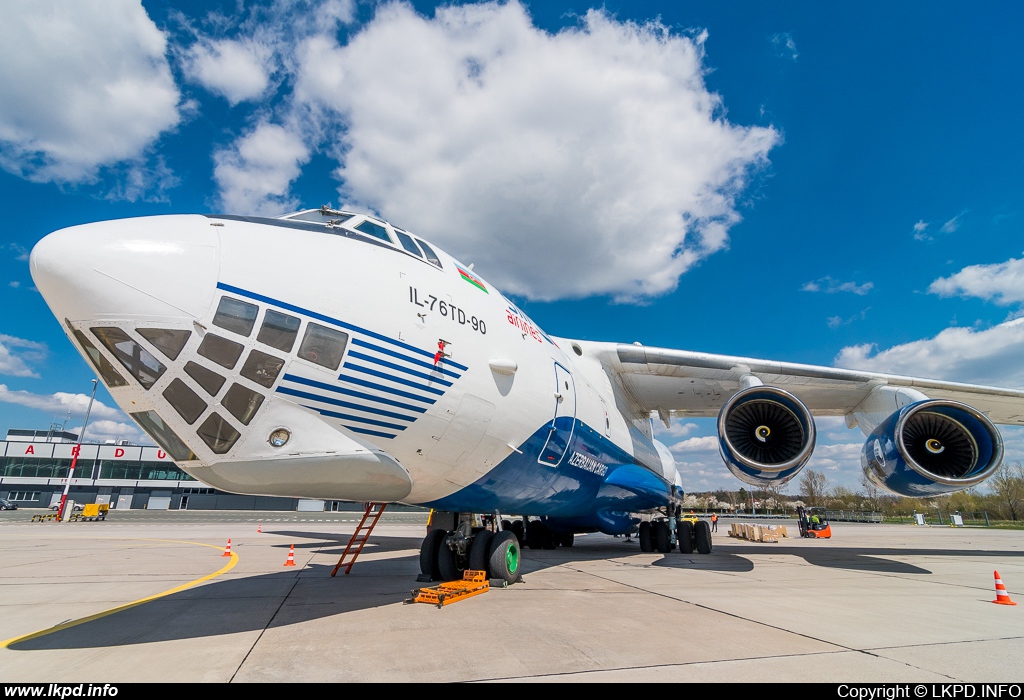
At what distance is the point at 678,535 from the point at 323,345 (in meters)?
11.7

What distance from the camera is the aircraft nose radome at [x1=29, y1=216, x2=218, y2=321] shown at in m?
3.32

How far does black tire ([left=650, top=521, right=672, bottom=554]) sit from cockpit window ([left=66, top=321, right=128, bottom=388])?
12.5 metres

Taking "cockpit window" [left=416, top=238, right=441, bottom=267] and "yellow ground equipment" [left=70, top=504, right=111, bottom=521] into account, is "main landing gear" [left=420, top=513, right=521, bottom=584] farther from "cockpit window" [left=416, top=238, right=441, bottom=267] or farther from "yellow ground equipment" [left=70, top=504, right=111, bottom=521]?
"yellow ground equipment" [left=70, top=504, right=111, bottom=521]

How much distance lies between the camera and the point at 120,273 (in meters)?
3.36

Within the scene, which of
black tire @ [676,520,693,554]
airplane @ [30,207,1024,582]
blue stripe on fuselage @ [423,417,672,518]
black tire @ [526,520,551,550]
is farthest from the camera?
black tire @ [526,520,551,550]

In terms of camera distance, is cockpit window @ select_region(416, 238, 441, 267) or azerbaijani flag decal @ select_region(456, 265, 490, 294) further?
azerbaijani flag decal @ select_region(456, 265, 490, 294)

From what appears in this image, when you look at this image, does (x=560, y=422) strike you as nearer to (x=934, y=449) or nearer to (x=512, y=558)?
(x=512, y=558)

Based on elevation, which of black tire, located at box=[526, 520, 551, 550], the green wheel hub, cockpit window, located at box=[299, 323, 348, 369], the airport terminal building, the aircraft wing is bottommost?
the airport terminal building

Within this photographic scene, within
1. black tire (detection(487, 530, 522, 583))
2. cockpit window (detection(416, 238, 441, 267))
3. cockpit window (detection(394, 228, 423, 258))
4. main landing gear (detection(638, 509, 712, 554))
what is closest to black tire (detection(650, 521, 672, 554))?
main landing gear (detection(638, 509, 712, 554))

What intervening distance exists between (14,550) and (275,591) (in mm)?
10897

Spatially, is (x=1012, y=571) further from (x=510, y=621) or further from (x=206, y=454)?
(x=206, y=454)

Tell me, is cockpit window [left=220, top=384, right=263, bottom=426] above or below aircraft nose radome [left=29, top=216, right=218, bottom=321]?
below

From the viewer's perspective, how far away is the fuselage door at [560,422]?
700 centimetres

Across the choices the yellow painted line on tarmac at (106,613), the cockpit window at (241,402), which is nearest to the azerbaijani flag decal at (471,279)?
the cockpit window at (241,402)
